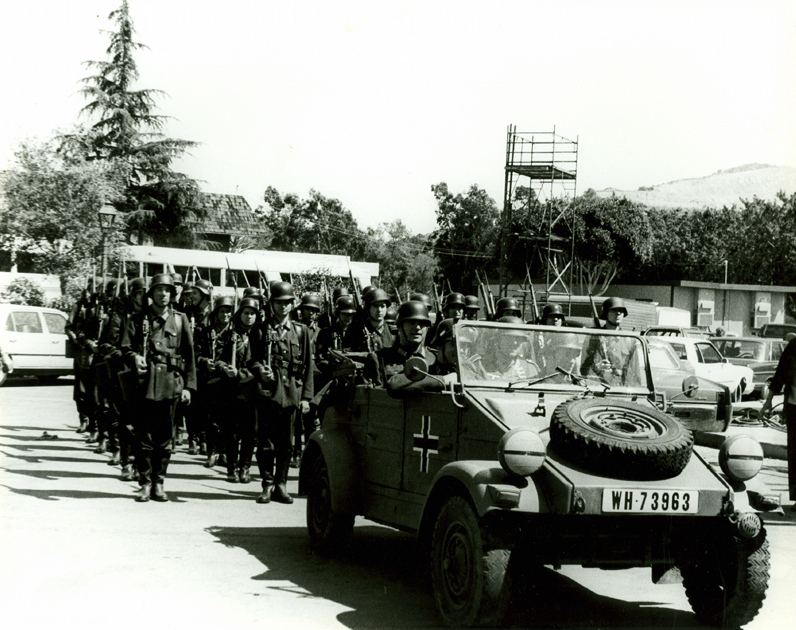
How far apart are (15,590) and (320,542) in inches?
84.7

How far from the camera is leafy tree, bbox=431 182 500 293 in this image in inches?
1855

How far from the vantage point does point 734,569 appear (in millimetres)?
5449

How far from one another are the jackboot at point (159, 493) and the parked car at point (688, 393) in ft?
15.3

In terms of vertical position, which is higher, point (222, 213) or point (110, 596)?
point (222, 213)

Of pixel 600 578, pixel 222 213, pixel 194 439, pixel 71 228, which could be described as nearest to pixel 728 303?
pixel 222 213

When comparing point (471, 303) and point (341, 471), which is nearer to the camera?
point (341, 471)

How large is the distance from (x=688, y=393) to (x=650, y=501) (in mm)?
1665

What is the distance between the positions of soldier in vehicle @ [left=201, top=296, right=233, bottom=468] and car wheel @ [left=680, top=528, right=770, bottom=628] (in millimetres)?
7170

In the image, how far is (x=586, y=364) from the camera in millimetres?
6488

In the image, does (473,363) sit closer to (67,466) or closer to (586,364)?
(586,364)

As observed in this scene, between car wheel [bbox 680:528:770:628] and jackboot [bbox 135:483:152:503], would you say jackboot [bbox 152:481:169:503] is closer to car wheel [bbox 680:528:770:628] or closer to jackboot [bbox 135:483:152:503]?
jackboot [bbox 135:483:152:503]

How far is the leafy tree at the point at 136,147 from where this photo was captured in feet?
126

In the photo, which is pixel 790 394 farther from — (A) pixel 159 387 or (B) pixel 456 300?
(A) pixel 159 387

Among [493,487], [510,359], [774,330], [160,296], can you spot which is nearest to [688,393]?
[510,359]
